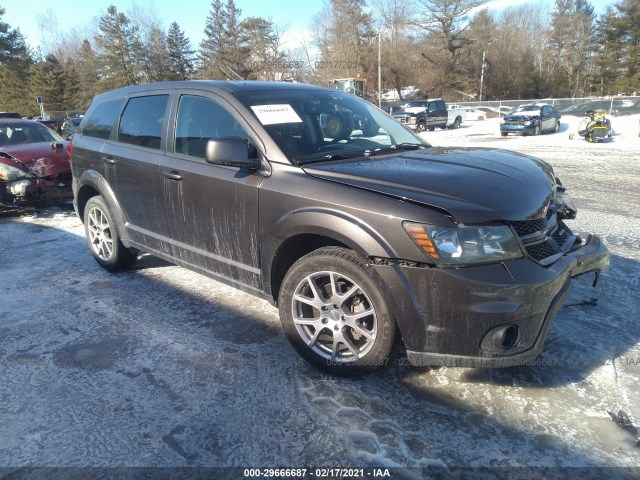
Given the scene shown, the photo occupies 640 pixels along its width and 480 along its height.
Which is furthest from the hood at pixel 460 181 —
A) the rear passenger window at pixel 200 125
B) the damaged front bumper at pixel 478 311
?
the rear passenger window at pixel 200 125

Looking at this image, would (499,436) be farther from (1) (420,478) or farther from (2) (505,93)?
(2) (505,93)

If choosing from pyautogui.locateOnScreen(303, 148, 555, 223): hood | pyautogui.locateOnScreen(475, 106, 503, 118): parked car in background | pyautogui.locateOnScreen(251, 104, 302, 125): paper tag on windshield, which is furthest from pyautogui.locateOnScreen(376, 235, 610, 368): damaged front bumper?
pyautogui.locateOnScreen(475, 106, 503, 118): parked car in background

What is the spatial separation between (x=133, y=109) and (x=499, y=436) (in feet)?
13.0

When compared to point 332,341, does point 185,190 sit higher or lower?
higher

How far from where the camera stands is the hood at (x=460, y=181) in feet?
7.91

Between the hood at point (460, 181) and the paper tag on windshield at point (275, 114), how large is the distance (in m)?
0.53

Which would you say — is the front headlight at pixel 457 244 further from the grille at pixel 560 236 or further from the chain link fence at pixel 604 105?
the chain link fence at pixel 604 105

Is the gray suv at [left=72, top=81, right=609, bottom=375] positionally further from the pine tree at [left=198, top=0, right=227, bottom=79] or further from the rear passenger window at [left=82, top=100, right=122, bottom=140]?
the pine tree at [left=198, top=0, right=227, bottom=79]

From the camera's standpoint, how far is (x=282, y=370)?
2945mm

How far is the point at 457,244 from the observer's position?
2.33 m

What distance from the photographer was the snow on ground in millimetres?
2236

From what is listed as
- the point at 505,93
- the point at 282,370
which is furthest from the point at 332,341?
the point at 505,93

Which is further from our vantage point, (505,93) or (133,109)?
(505,93)

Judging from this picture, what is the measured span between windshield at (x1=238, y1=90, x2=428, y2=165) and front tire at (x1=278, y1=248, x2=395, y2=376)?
758mm
